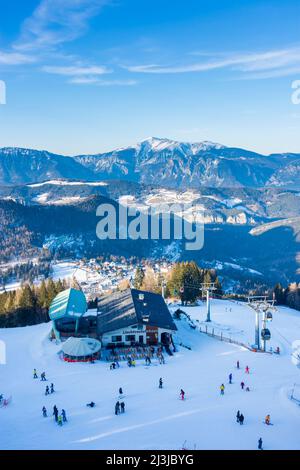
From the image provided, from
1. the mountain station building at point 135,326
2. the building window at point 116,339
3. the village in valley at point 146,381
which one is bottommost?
the village in valley at point 146,381

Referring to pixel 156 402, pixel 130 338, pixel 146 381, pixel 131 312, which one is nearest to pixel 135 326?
pixel 130 338

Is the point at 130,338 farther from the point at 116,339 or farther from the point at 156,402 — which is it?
the point at 156,402

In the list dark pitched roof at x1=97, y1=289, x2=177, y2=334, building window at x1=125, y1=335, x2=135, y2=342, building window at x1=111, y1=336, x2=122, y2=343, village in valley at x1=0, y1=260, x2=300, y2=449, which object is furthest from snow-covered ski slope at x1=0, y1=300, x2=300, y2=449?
building window at x1=111, y1=336, x2=122, y2=343

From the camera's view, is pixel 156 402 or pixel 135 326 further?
pixel 135 326

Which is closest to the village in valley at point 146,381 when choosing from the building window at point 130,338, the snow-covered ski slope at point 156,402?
the snow-covered ski slope at point 156,402

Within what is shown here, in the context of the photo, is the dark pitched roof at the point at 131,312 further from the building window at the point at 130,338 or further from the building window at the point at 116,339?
the building window at the point at 130,338

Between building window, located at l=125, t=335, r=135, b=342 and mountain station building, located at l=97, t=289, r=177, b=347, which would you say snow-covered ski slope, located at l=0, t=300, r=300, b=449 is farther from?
building window, located at l=125, t=335, r=135, b=342

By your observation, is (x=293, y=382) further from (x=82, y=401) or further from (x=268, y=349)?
(x=82, y=401)
